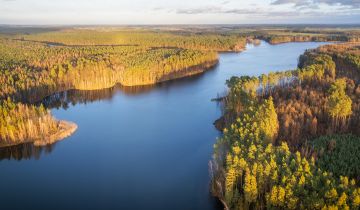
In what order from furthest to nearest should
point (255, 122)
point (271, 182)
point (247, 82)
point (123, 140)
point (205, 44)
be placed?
point (205, 44), point (247, 82), point (123, 140), point (255, 122), point (271, 182)

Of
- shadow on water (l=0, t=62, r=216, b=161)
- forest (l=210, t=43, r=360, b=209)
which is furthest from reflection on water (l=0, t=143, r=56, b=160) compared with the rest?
forest (l=210, t=43, r=360, b=209)

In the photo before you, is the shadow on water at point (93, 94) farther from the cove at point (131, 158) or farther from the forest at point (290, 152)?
the forest at point (290, 152)

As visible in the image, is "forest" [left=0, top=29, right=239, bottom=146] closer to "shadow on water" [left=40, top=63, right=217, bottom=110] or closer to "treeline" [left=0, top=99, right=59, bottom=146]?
"treeline" [left=0, top=99, right=59, bottom=146]

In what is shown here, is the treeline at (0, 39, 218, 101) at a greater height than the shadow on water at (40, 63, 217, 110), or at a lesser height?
greater

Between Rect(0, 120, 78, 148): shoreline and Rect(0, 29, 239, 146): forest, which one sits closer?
Rect(0, 120, 78, 148): shoreline

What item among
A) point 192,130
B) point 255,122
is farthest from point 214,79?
point 255,122

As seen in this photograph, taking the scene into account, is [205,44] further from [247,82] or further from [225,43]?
[247,82]

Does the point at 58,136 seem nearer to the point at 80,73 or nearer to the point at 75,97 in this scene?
the point at 75,97
